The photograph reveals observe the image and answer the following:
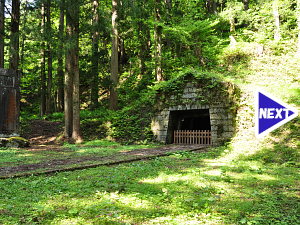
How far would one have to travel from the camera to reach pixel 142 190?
4.33 meters

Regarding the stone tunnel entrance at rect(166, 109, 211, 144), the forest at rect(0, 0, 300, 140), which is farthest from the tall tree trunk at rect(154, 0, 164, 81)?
the stone tunnel entrance at rect(166, 109, 211, 144)

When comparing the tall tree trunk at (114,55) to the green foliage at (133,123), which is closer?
the green foliage at (133,123)

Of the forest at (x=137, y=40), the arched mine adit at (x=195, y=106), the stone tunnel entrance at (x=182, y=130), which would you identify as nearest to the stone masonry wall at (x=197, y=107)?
the arched mine adit at (x=195, y=106)

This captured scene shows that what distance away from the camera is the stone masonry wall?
36.6ft

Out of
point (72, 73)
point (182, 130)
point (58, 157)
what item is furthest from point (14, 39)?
point (182, 130)

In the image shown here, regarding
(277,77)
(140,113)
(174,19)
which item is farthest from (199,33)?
(140,113)

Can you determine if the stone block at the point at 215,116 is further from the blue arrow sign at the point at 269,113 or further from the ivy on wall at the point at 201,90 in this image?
the blue arrow sign at the point at 269,113

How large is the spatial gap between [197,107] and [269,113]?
1041 centimetres

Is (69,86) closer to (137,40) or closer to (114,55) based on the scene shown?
(114,55)

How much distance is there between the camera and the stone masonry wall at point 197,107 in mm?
11148

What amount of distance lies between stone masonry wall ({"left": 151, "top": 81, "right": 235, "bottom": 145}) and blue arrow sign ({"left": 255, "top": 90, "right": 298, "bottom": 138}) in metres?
9.36

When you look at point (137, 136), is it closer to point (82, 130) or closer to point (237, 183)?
point (82, 130)

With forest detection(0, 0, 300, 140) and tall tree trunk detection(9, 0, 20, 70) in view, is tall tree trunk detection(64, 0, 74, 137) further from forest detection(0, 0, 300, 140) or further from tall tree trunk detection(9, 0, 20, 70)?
tall tree trunk detection(9, 0, 20, 70)

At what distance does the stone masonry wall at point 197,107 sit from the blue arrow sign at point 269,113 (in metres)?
9.36
